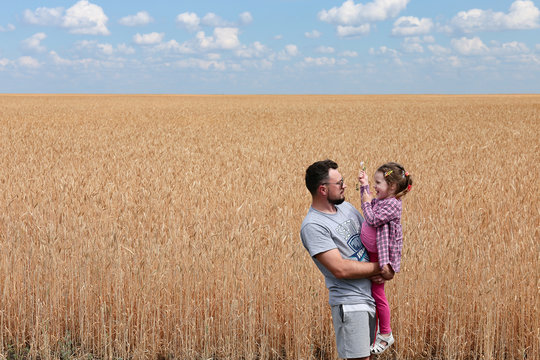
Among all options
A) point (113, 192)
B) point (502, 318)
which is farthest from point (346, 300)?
point (113, 192)

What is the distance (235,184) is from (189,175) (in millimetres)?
1326

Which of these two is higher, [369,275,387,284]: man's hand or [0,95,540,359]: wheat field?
[369,275,387,284]: man's hand

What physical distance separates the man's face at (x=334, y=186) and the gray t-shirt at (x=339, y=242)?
11 centimetres

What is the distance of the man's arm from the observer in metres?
2.59

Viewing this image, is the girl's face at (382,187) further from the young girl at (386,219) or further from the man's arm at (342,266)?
the man's arm at (342,266)

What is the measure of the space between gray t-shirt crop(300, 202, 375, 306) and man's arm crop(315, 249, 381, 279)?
0.11ft

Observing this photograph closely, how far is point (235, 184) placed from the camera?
7.64 meters

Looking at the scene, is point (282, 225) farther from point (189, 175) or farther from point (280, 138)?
point (280, 138)

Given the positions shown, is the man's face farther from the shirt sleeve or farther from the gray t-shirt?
the shirt sleeve

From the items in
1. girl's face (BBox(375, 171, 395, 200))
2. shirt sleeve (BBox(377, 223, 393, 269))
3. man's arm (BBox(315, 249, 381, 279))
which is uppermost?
girl's face (BBox(375, 171, 395, 200))

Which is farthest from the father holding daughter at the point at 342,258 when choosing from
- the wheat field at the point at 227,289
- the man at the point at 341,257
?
the wheat field at the point at 227,289

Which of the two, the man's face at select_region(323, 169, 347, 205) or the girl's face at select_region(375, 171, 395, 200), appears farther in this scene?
the girl's face at select_region(375, 171, 395, 200)

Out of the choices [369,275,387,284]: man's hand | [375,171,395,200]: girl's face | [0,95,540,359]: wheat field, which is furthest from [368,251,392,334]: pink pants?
[0,95,540,359]: wheat field

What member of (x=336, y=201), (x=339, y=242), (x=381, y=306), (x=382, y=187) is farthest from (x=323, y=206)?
(x=381, y=306)
